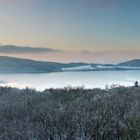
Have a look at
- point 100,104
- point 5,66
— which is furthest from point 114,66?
point 100,104

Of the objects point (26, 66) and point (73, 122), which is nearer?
point (73, 122)

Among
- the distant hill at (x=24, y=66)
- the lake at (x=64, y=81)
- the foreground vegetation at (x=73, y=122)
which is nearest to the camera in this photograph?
the foreground vegetation at (x=73, y=122)

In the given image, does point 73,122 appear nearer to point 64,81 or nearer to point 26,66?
point 64,81

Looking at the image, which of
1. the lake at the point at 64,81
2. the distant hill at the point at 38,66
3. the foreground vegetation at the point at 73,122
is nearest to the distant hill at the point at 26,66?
the distant hill at the point at 38,66

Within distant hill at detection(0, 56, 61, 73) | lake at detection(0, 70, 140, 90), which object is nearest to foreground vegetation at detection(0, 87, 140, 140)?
lake at detection(0, 70, 140, 90)

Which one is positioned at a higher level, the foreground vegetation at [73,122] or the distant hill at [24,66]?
the distant hill at [24,66]

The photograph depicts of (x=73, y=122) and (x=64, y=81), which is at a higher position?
(x=64, y=81)

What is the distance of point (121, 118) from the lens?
752 centimetres

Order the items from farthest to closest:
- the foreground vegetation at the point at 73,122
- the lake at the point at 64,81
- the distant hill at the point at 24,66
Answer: the distant hill at the point at 24,66
the lake at the point at 64,81
the foreground vegetation at the point at 73,122

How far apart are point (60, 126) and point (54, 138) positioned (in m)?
0.63

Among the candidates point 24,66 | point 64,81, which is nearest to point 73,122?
point 64,81

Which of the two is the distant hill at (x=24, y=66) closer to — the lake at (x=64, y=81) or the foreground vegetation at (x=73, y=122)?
the lake at (x=64, y=81)

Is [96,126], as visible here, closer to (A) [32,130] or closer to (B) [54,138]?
(B) [54,138]

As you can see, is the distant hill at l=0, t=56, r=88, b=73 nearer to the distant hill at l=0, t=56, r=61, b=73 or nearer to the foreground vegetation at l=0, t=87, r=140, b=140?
the distant hill at l=0, t=56, r=61, b=73
